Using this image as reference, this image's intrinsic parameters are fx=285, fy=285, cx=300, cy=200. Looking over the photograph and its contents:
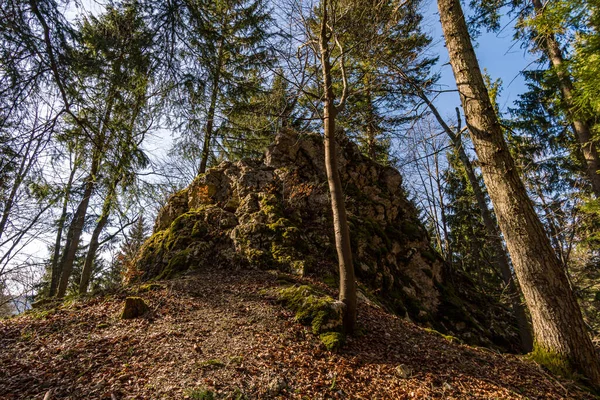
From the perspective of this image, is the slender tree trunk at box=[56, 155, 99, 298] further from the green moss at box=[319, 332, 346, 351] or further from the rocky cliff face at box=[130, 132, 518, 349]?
the green moss at box=[319, 332, 346, 351]

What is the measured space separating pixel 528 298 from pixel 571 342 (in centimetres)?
60

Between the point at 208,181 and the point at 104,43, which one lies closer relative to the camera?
the point at 104,43

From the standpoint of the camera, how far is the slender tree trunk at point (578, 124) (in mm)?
7562

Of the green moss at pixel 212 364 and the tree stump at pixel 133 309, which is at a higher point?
the tree stump at pixel 133 309

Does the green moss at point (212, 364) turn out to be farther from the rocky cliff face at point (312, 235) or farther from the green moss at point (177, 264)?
the green moss at point (177, 264)

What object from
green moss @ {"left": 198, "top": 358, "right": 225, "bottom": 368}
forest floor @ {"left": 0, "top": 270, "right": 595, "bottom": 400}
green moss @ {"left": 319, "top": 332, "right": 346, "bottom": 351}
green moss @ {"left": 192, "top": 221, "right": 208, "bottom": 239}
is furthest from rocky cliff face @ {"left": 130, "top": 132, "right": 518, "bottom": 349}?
green moss @ {"left": 198, "top": 358, "right": 225, "bottom": 368}

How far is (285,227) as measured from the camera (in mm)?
6930

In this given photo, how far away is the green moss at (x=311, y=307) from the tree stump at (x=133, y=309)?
2.02m

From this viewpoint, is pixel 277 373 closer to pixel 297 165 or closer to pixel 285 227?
pixel 285 227

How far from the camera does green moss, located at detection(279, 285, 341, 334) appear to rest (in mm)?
3789

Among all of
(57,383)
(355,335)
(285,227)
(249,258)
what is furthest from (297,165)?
(57,383)

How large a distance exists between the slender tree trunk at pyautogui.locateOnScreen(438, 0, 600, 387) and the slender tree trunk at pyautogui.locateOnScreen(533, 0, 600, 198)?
16.3 feet

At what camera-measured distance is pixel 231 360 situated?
3.01 m

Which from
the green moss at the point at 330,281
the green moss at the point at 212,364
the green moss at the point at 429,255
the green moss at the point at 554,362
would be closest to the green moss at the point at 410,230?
the green moss at the point at 429,255
